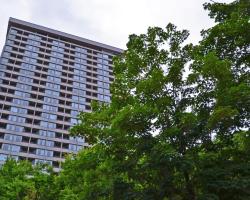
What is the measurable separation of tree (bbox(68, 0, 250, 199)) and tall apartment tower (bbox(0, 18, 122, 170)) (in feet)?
252

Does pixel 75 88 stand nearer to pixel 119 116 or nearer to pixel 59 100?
pixel 59 100

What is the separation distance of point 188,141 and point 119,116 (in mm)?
2745

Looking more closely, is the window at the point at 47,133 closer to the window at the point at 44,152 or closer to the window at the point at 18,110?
the window at the point at 44,152

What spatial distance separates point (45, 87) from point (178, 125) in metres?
101

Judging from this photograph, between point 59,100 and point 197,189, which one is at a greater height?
point 59,100

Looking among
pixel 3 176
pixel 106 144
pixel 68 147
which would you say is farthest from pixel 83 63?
pixel 106 144

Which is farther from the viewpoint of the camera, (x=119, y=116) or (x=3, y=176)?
(x=3, y=176)

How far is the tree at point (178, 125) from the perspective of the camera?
12.6 meters

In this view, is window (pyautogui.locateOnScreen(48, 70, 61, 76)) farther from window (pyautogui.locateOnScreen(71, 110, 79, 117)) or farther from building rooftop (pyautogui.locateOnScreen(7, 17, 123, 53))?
building rooftop (pyautogui.locateOnScreen(7, 17, 123, 53))

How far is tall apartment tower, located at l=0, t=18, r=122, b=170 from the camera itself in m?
96.4

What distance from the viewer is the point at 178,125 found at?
45.2 ft

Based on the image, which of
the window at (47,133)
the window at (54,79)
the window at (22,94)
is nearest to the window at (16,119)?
the window at (47,133)

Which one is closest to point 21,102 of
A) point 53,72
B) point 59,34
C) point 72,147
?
point 53,72

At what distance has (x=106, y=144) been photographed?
14.6 m
